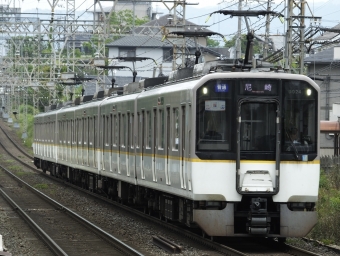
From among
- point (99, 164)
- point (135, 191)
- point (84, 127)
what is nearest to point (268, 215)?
point (135, 191)

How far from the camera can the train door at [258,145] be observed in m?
13.2

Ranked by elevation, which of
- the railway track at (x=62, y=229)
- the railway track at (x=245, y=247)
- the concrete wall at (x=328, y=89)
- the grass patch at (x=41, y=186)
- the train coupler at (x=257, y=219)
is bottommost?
the grass patch at (x=41, y=186)

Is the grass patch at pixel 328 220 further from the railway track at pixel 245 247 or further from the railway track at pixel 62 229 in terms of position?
the railway track at pixel 62 229

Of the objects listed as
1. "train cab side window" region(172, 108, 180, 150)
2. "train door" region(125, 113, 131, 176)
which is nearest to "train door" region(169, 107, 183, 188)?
"train cab side window" region(172, 108, 180, 150)

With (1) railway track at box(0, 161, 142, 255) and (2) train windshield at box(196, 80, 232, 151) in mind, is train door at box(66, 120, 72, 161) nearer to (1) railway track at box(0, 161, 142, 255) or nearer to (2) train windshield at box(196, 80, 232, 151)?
(1) railway track at box(0, 161, 142, 255)

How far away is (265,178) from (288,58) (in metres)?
10.6

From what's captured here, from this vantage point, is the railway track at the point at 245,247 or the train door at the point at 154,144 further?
the train door at the point at 154,144

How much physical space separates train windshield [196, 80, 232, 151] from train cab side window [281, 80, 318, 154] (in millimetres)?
805

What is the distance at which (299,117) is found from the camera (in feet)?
44.0

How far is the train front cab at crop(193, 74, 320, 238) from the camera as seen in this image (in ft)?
Answer: 43.3

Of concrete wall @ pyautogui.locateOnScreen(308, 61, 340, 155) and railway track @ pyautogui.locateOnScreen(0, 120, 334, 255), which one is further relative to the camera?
concrete wall @ pyautogui.locateOnScreen(308, 61, 340, 155)

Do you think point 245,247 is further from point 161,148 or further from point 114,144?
point 114,144

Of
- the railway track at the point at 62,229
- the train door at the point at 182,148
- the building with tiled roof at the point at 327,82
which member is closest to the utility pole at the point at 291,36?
the railway track at the point at 62,229

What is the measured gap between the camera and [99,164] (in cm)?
2344
